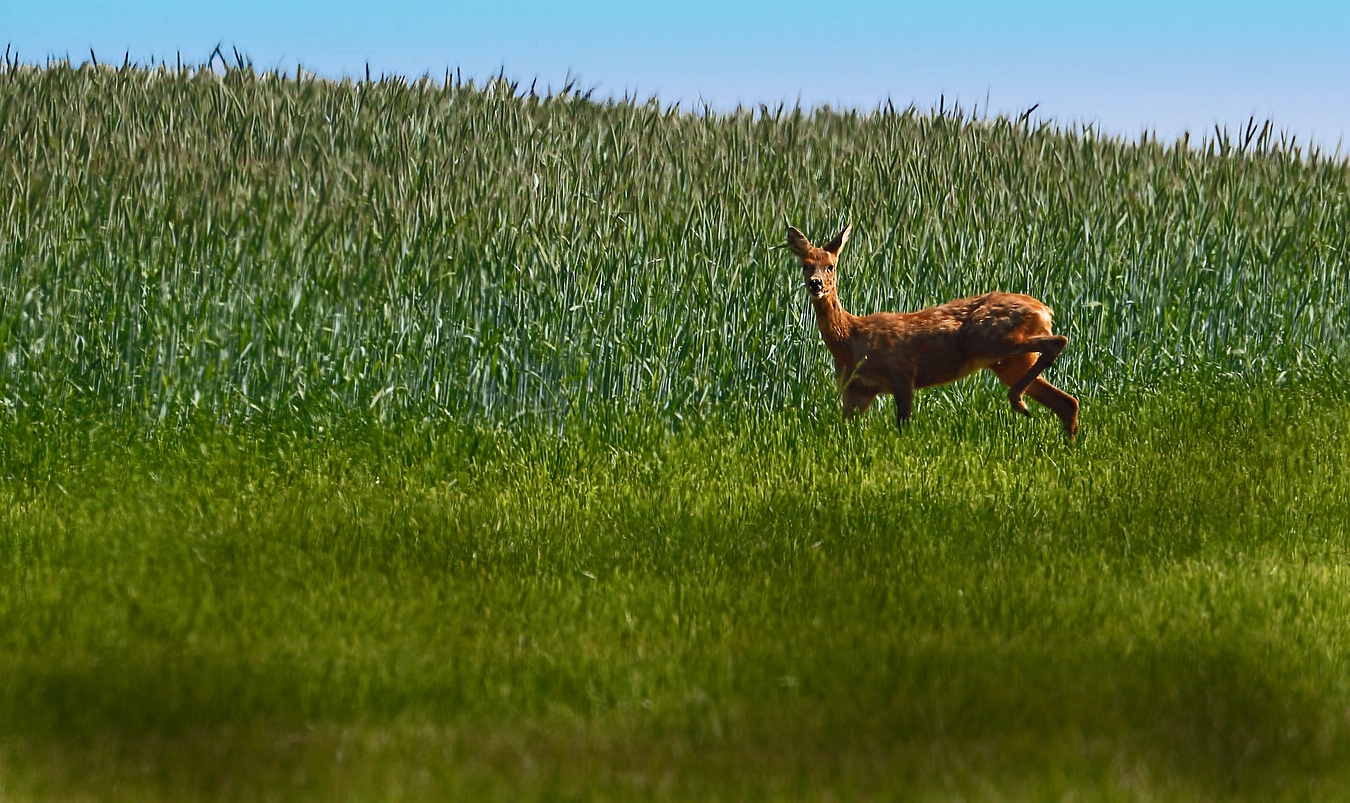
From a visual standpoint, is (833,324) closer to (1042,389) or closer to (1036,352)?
(1036,352)

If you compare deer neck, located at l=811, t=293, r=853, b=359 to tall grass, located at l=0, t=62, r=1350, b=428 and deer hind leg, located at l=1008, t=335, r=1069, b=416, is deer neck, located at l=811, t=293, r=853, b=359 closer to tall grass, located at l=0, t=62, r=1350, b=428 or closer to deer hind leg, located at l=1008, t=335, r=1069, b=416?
deer hind leg, located at l=1008, t=335, r=1069, b=416

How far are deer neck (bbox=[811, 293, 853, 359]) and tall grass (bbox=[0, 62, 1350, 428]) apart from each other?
1031 mm

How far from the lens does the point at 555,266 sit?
816cm

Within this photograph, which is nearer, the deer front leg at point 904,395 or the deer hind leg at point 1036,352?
the deer hind leg at point 1036,352

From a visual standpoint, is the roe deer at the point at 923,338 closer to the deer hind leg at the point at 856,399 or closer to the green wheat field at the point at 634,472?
the deer hind leg at the point at 856,399

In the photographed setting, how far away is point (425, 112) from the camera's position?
473 inches

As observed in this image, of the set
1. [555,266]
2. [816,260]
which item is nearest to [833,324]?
[816,260]

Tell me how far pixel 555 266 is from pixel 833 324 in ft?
6.56

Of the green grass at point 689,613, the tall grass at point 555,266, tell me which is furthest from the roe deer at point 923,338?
the tall grass at point 555,266

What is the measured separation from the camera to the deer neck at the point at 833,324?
6844 millimetres

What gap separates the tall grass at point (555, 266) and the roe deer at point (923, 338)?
1.04 metres

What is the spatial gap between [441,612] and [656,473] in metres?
1.96

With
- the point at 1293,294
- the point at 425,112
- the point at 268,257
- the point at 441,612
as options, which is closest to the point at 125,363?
the point at 268,257

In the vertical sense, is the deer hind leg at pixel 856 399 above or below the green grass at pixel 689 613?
above
